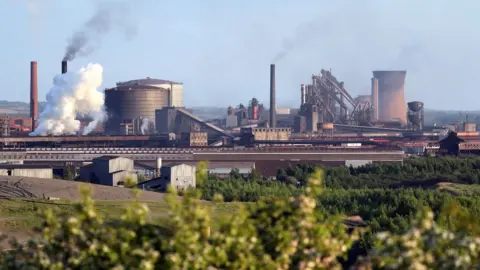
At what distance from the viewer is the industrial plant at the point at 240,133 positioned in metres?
68.2

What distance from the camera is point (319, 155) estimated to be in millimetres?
68438

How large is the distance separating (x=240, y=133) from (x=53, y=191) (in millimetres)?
59665

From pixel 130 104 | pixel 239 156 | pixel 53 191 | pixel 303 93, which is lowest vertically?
pixel 53 191

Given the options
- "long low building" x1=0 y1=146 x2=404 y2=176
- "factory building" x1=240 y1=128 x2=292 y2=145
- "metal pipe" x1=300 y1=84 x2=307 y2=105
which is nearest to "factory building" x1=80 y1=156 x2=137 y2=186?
"long low building" x1=0 y1=146 x2=404 y2=176

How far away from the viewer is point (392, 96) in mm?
146625

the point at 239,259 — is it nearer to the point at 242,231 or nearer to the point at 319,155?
the point at 242,231

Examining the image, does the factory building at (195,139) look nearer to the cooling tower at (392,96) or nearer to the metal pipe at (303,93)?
the metal pipe at (303,93)

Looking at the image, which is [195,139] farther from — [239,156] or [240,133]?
[239,156]

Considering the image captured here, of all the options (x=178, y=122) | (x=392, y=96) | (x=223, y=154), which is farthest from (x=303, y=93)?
(x=223, y=154)

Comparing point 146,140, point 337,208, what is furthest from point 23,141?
point 337,208

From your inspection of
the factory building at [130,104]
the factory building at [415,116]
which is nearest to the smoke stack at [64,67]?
the factory building at [130,104]

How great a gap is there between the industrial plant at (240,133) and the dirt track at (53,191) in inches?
665

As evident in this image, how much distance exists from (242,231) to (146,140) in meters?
79.8

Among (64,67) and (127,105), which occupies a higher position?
(64,67)
